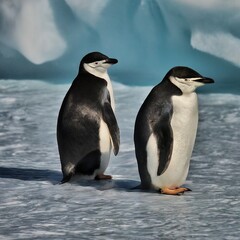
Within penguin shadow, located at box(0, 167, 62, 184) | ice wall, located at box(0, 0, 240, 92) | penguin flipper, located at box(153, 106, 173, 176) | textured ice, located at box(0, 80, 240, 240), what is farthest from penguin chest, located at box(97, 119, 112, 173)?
ice wall, located at box(0, 0, 240, 92)

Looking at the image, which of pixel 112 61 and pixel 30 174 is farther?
pixel 30 174

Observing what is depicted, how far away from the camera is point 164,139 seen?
3988 mm

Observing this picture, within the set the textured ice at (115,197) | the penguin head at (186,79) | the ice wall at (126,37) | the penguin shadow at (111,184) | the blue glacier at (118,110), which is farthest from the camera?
the ice wall at (126,37)

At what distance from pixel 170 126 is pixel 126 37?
5.54 m

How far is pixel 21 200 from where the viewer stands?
4.00 meters

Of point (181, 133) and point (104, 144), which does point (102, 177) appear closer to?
point (104, 144)

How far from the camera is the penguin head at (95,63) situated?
4.48m

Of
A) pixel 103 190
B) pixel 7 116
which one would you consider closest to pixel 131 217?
pixel 103 190

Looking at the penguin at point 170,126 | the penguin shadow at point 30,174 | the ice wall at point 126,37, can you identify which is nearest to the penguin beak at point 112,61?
the penguin at point 170,126

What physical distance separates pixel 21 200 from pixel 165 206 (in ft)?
2.08

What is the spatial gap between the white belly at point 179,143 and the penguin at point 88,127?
1.21 feet

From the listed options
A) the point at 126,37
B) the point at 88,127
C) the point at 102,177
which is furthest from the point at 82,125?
the point at 126,37

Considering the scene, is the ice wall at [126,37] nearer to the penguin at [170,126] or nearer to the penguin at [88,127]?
the penguin at [88,127]

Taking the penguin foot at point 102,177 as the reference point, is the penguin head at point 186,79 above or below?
above
